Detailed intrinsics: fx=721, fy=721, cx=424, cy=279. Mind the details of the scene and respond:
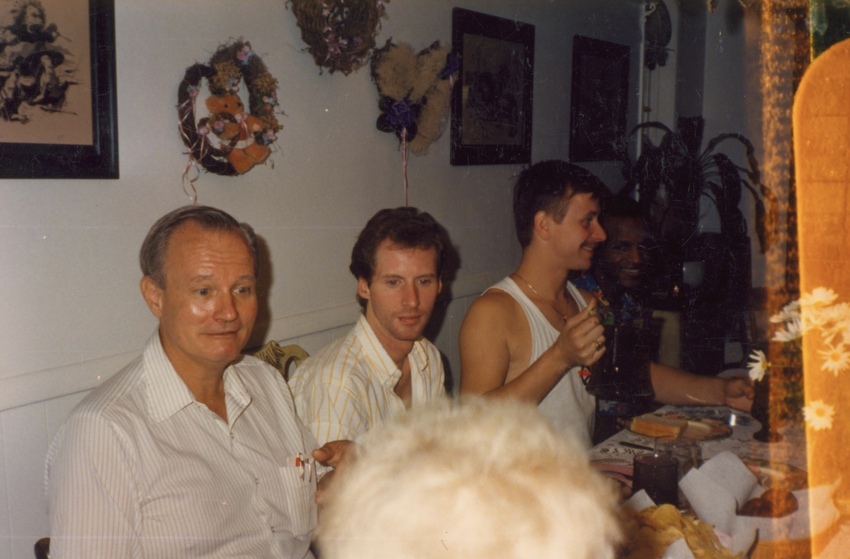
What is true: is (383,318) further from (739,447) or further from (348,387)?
(739,447)

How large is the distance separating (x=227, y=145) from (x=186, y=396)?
947 mm

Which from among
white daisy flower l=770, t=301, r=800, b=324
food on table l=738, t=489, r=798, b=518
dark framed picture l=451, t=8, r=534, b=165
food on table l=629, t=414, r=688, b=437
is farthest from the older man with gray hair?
dark framed picture l=451, t=8, r=534, b=165

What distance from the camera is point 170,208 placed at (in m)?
2.01

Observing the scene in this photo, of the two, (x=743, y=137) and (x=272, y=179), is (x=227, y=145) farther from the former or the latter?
(x=743, y=137)

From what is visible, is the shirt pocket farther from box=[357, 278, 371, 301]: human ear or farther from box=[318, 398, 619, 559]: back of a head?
box=[318, 398, 619, 559]: back of a head

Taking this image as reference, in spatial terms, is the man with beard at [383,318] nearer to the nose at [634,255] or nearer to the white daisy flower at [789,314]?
the white daisy flower at [789,314]

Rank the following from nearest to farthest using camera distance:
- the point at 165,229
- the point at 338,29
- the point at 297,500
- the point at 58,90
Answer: the point at 165,229
the point at 297,500
the point at 58,90
the point at 338,29

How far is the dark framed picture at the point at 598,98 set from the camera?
4172 millimetres

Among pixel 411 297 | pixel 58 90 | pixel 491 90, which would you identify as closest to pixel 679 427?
pixel 411 297

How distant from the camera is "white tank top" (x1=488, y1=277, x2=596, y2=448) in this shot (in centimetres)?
211

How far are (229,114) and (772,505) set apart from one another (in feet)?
5.52

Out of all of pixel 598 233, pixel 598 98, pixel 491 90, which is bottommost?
pixel 598 233

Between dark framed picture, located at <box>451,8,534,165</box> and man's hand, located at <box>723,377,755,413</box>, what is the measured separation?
5.17 ft

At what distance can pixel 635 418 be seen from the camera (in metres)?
1.98
